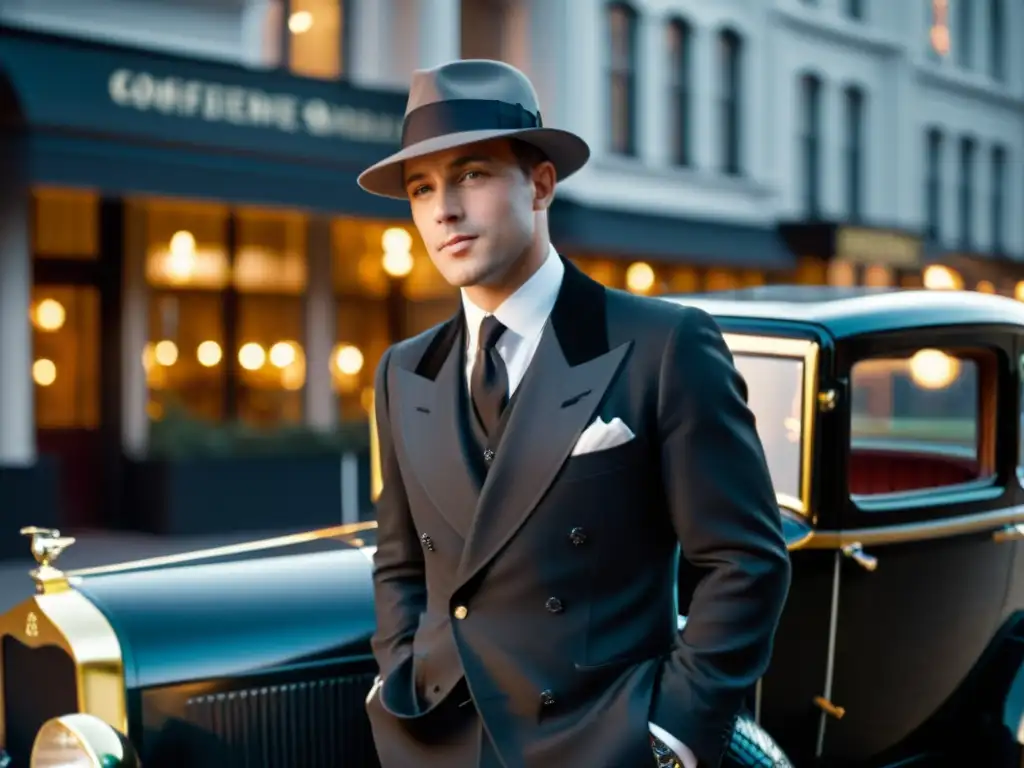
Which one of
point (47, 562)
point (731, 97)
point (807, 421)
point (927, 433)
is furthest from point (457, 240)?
point (731, 97)

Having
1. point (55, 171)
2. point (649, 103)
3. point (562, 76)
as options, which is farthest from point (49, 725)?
point (649, 103)

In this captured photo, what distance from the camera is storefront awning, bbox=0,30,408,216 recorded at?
10.9 metres

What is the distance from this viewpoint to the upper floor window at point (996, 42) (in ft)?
90.7

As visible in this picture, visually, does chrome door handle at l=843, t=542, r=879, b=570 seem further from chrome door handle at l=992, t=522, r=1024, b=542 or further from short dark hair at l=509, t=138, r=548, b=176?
short dark hair at l=509, t=138, r=548, b=176

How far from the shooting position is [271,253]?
45.9 feet

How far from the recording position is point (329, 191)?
1312cm

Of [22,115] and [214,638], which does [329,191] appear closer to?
[22,115]

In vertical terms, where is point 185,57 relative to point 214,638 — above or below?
above

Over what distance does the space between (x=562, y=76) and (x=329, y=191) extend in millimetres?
5048

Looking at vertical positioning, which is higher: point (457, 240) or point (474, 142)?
point (474, 142)

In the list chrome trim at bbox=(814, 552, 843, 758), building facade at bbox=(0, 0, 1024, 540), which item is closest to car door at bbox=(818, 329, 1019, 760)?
chrome trim at bbox=(814, 552, 843, 758)

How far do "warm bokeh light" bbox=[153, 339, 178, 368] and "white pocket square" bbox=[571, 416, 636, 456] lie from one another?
1136 cm

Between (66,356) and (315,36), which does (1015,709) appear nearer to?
(66,356)

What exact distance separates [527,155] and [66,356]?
36.0ft
